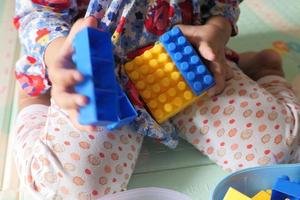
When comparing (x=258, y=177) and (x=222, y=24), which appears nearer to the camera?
(x=258, y=177)

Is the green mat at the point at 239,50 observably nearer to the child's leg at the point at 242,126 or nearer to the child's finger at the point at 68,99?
the child's leg at the point at 242,126

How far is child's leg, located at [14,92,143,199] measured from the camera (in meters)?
0.62

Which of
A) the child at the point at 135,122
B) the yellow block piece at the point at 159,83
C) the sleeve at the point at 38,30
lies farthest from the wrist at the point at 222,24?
the sleeve at the point at 38,30

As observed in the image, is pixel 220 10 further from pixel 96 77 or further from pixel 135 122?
pixel 96 77

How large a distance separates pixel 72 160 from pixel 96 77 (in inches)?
7.3

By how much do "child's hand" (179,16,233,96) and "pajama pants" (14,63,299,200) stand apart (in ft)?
0.07

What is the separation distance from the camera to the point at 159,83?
0.68m

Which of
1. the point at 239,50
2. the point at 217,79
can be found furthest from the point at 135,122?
the point at 239,50

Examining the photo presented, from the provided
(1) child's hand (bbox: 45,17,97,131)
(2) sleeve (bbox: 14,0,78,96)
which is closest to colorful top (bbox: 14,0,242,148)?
(2) sleeve (bbox: 14,0,78,96)

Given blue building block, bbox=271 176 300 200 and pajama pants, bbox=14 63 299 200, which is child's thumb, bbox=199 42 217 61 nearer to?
pajama pants, bbox=14 63 299 200

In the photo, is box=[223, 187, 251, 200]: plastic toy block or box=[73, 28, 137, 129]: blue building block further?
box=[223, 187, 251, 200]: plastic toy block

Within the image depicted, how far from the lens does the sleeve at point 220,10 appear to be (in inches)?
30.3

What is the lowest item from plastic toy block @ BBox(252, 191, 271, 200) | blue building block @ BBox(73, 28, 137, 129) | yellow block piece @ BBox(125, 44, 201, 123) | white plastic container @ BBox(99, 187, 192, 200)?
white plastic container @ BBox(99, 187, 192, 200)

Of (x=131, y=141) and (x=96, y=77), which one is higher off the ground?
(x=96, y=77)
